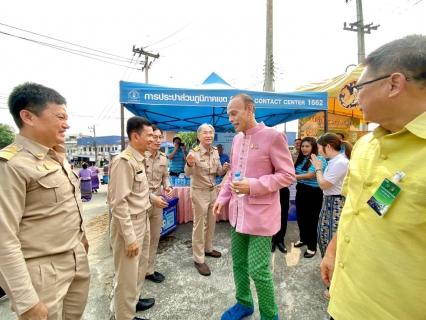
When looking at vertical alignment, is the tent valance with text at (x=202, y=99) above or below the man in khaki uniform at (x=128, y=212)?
above

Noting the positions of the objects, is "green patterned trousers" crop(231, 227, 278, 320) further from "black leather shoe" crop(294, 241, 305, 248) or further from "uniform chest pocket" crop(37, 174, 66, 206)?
"black leather shoe" crop(294, 241, 305, 248)

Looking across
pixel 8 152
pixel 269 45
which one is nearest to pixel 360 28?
pixel 269 45

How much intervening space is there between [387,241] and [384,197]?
0.17m

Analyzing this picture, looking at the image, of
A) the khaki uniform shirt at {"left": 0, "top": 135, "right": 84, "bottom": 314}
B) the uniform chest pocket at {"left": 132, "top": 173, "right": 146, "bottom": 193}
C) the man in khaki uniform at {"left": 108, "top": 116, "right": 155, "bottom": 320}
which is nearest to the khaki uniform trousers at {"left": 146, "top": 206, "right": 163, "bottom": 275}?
the man in khaki uniform at {"left": 108, "top": 116, "right": 155, "bottom": 320}

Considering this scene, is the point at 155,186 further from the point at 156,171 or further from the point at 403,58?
the point at 403,58

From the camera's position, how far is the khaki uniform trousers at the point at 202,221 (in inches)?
119

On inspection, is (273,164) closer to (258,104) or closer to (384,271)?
(384,271)

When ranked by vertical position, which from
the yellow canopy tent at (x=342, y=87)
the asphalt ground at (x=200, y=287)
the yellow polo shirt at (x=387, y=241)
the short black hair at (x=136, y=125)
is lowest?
the asphalt ground at (x=200, y=287)

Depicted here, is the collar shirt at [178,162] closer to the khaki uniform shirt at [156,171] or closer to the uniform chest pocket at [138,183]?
the khaki uniform shirt at [156,171]

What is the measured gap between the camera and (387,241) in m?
0.86

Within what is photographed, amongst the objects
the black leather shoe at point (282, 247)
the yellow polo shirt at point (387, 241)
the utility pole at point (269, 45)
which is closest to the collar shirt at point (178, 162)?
the black leather shoe at point (282, 247)

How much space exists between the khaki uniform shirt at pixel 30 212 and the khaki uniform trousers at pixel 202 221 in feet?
5.92

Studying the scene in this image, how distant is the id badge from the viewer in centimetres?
83

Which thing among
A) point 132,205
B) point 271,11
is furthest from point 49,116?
point 271,11
